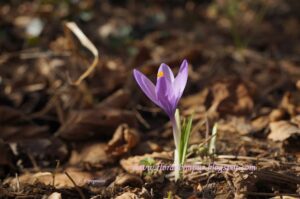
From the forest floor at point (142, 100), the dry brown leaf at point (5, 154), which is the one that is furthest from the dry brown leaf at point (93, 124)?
the dry brown leaf at point (5, 154)

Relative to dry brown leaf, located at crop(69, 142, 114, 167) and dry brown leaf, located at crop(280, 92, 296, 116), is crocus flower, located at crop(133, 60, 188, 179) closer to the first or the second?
dry brown leaf, located at crop(69, 142, 114, 167)

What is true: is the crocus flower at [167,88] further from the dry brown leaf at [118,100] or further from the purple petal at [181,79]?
the dry brown leaf at [118,100]

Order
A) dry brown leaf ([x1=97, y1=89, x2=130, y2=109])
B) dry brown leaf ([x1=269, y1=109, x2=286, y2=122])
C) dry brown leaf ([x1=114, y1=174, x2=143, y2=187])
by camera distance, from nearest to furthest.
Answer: dry brown leaf ([x1=114, y1=174, x2=143, y2=187])
dry brown leaf ([x1=269, y1=109, x2=286, y2=122])
dry brown leaf ([x1=97, y1=89, x2=130, y2=109])

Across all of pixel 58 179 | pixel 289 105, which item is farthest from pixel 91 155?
pixel 289 105

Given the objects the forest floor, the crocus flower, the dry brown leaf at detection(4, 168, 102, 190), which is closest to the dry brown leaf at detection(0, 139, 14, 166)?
the forest floor

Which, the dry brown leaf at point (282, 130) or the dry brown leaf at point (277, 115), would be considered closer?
the dry brown leaf at point (282, 130)

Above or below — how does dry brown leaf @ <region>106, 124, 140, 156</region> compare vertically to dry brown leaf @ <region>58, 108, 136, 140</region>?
below

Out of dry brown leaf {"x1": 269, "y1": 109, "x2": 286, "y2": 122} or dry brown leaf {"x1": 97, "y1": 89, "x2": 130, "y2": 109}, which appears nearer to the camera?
dry brown leaf {"x1": 269, "y1": 109, "x2": 286, "y2": 122}

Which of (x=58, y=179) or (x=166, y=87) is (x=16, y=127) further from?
(x=166, y=87)

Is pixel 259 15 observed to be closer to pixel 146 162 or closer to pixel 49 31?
pixel 49 31
